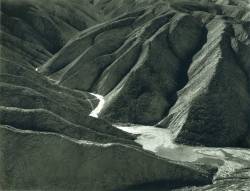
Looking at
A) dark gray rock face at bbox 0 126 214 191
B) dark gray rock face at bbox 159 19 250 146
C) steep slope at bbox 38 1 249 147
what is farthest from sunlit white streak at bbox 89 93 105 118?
dark gray rock face at bbox 0 126 214 191

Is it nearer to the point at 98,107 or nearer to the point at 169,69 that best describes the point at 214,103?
the point at 169,69

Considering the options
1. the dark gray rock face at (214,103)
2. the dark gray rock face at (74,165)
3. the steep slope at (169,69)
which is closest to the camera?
the dark gray rock face at (74,165)

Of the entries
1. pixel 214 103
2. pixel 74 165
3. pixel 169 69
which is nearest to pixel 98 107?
pixel 169 69

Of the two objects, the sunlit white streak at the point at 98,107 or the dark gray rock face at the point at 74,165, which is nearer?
the dark gray rock face at the point at 74,165

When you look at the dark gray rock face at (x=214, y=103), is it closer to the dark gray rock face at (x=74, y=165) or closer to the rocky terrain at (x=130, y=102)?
the rocky terrain at (x=130, y=102)

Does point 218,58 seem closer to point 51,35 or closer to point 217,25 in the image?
point 217,25

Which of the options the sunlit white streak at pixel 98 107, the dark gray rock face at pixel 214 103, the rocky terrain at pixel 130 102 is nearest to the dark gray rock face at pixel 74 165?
the rocky terrain at pixel 130 102

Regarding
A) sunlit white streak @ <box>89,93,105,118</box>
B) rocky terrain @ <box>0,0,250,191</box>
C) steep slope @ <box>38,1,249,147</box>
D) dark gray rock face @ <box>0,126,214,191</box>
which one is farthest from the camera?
sunlit white streak @ <box>89,93,105,118</box>

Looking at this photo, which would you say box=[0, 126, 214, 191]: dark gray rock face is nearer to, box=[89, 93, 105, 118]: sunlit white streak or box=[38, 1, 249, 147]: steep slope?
box=[38, 1, 249, 147]: steep slope
